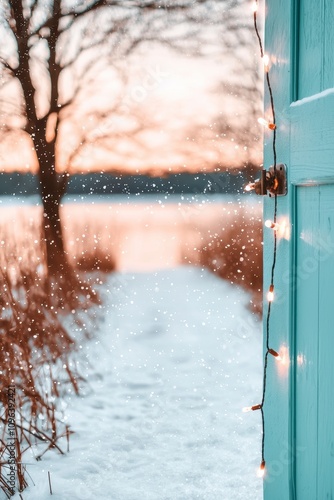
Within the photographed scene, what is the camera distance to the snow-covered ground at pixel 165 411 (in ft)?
8.25

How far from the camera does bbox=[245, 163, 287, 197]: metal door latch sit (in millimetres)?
1350

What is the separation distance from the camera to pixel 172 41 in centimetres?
513

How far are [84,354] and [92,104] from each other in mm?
2215

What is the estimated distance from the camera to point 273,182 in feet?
4.52

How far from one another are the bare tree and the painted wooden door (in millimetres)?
3881

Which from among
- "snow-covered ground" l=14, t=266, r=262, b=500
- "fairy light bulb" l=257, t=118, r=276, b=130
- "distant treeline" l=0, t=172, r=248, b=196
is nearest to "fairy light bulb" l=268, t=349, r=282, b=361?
"fairy light bulb" l=257, t=118, r=276, b=130

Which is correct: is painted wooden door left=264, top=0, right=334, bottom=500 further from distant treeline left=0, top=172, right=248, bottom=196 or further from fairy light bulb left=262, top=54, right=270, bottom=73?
distant treeline left=0, top=172, right=248, bottom=196

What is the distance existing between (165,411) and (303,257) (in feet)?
7.95

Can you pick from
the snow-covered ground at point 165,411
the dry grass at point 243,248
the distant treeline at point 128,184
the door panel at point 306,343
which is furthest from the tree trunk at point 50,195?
the door panel at point 306,343

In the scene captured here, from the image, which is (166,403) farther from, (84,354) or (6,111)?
(6,111)

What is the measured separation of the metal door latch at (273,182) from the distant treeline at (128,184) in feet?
13.0

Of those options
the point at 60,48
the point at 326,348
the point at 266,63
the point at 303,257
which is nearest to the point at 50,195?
the point at 60,48

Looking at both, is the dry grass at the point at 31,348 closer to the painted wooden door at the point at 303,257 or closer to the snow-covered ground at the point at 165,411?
the snow-covered ground at the point at 165,411

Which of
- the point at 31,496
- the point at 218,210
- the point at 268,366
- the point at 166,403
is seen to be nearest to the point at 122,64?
the point at 218,210
